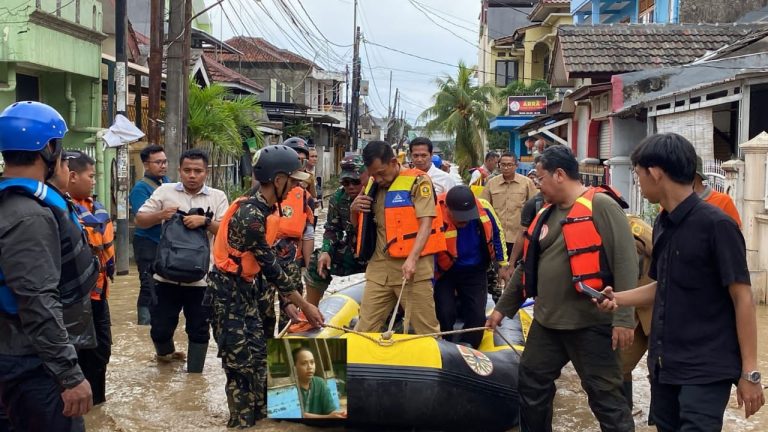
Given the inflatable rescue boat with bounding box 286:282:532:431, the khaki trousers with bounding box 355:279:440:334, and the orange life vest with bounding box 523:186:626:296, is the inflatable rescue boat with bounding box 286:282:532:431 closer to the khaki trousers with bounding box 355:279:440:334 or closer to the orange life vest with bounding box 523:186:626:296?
the khaki trousers with bounding box 355:279:440:334

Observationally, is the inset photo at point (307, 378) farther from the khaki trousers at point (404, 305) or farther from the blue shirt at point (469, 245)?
the blue shirt at point (469, 245)

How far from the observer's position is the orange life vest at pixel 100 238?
5957 mm

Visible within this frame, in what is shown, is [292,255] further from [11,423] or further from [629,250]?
[11,423]

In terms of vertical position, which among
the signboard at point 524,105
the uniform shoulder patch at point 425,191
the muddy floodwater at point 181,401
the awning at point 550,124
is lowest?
the muddy floodwater at point 181,401

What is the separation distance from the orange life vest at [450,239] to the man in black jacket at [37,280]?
3632 millimetres

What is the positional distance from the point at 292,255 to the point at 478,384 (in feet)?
7.18

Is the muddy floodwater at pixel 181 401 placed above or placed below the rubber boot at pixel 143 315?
below

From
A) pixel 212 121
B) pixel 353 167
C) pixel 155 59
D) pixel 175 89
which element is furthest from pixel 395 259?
pixel 212 121

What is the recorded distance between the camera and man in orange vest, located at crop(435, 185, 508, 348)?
6754 mm

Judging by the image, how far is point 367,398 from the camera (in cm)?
538

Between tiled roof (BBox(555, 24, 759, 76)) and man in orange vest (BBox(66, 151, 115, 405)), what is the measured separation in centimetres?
1291

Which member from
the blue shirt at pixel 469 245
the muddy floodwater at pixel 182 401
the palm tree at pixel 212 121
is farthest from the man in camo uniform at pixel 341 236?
the palm tree at pixel 212 121

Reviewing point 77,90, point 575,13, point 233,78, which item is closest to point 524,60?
point 575,13

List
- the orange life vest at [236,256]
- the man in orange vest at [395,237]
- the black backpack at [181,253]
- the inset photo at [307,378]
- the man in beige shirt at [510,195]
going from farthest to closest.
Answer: the man in beige shirt at [510,195] → the black backpack at [181,253] → the man in orange vest at [395,237] → the orange life vest at [236,256] → the inset photo at [307,378]
